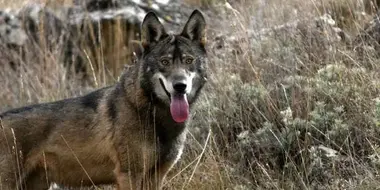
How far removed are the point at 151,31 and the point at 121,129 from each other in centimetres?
79

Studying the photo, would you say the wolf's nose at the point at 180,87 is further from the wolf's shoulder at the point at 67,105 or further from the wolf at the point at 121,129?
the wolf's shoulder at the point at 67,105

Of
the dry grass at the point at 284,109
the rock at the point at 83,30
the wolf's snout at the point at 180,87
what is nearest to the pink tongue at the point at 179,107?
the wolf's snout at the point at 180,87

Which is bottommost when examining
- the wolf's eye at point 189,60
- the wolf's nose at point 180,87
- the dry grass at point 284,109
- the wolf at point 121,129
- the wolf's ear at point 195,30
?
the dry grass at point 284,109

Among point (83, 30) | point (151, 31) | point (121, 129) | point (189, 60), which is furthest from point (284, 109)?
point (83, 30)

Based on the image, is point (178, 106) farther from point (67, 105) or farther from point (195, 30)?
point (67, 105)

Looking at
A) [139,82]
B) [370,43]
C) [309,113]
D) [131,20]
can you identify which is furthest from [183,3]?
[139,82]

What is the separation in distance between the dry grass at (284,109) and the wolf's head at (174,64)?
2.41ft

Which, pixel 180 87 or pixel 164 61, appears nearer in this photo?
pixel 180 87

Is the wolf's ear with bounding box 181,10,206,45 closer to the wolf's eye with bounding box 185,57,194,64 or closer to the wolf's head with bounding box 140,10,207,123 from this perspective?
the wolf's head with bounding box 140,10,207,123

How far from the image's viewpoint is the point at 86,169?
17.0ft

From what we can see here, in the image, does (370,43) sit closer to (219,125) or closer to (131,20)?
(219,125)

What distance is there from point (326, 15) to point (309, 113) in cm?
180

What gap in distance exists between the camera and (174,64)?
495 centimetres

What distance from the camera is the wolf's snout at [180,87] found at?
15.7 ft
